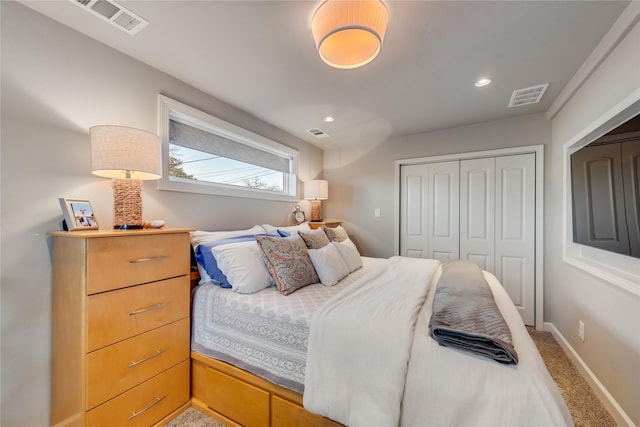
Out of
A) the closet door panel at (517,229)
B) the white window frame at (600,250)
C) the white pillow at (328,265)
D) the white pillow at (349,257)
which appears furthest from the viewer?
the closet door panel at (517,229)

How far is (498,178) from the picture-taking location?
3025 millimetres

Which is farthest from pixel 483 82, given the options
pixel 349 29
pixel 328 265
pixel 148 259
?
pixel 148 259

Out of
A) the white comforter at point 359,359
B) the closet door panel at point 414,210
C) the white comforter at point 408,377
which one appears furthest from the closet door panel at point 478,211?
the white comforter at point 359,359

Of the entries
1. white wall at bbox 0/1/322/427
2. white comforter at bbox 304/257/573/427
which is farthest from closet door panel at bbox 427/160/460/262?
white wall at bbox 0/1/322/427

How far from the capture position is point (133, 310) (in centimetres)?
134

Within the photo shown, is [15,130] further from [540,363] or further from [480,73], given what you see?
[480,73]

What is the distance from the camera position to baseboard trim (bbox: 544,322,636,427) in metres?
1.44

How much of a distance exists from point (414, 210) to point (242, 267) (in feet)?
8.87

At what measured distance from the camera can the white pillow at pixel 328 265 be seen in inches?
71.9

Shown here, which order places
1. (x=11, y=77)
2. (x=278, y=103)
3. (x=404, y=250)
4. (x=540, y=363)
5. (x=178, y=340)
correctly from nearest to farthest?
(x=540, y=363), (x=11, y=77), (x=178, y=340), (x=278, y=103), (x=404, y=250)

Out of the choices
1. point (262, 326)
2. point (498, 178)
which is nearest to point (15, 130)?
point (262, 326)

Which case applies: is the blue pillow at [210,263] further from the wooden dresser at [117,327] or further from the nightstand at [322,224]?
the nightstand at [322,224]

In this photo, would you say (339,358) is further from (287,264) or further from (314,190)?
(314,190)

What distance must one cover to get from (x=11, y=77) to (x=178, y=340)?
5.69 feet
